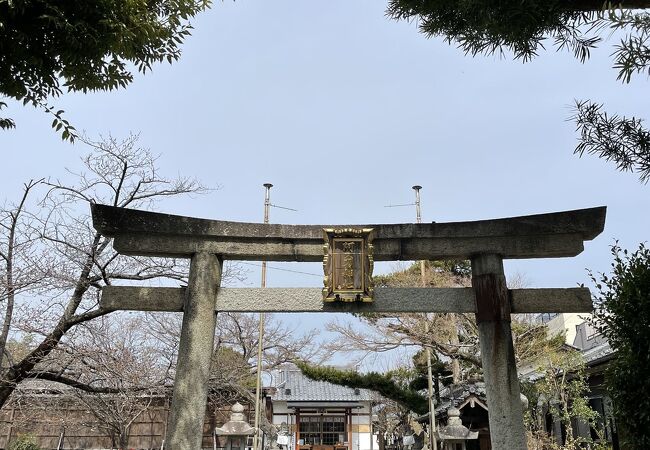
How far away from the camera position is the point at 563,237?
661 centimetres

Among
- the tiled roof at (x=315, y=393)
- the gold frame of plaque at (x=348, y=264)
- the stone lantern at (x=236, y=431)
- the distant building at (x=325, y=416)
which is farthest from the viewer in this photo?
the tiled roof at (x=315, y=393)

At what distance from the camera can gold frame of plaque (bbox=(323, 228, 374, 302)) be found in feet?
21.3

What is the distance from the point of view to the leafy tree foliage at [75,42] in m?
3.93

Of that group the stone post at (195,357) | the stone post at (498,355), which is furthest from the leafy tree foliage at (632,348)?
the stone post at (195,357)

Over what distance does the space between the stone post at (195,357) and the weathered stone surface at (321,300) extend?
0.22 metres

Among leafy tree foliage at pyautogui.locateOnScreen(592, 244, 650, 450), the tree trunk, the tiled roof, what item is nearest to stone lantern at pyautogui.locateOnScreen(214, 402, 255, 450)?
the tree trunk

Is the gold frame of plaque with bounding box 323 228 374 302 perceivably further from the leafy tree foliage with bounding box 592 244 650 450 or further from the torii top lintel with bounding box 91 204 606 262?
the leafy tree foliage with bounding box 592 244 650 450

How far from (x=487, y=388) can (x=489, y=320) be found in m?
0.86

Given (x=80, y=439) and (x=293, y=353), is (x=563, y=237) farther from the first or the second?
(x=80, y=439)

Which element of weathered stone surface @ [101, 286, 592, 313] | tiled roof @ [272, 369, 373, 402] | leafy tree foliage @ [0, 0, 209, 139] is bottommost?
tiled roof @ [272, 369, 373, 402]

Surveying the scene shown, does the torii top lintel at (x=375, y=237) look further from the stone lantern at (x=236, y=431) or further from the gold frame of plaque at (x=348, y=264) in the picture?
the stone lantern at (x=236, y=431)

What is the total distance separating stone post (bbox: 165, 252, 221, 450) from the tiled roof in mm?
21655

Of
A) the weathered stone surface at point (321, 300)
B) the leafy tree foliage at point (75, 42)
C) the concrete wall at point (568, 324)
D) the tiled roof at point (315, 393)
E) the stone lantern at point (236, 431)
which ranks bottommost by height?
the stone lantern at point (236, 431)

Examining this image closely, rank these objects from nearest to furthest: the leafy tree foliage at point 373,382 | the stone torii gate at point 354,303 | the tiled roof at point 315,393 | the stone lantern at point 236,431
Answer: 1. the stone torii gate at point 354,303
2. the stone lantern at point 236,431
3. the leafy tree foliage at point 373,382
4. the tiled roof at point 315,393
